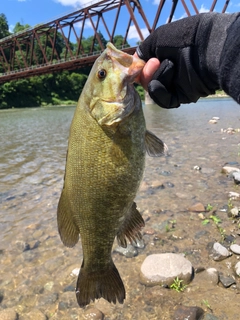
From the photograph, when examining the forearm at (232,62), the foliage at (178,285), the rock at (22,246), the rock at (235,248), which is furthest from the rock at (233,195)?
the forearm at (232,62)

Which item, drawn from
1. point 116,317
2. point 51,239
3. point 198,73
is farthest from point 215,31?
point 51,239

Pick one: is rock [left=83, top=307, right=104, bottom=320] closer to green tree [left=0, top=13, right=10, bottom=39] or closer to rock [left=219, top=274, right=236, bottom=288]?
rock [left=219, top=274, right=236, bottom=288]

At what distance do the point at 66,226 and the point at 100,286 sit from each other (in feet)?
2.11

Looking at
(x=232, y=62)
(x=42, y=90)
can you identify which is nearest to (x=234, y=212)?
(x=232, y=62)

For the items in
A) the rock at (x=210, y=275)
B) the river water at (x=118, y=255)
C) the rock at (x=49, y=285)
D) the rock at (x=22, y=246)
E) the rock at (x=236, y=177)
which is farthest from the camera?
the rock at (x=236, y=177)

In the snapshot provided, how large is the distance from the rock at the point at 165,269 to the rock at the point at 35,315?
1232 millimetres

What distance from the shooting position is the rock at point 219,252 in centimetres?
391

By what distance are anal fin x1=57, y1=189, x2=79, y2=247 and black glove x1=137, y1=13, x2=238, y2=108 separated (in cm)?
115

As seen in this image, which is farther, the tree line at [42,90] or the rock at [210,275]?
the tree line at [42,90]

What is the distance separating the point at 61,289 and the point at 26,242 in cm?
133

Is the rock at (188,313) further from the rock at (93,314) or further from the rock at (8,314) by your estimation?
the rock at (8,314)

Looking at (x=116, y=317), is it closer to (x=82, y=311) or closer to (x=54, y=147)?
(x=82, y=311)

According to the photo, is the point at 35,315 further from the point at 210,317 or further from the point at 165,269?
the point at 210,317

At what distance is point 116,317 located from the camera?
3.17m
